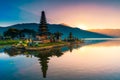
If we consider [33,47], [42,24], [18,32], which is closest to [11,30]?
[18,32]

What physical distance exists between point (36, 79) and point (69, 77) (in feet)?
11.6

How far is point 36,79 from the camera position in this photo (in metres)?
19.8

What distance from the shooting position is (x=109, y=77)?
2084 cm

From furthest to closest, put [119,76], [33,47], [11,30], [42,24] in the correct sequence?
1. [11,30]
2. [42,24]
3. [33,47]
4. [119,76]

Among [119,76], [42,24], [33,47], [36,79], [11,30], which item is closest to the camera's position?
[36,79]

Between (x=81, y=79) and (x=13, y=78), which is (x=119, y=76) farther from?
(x=13, y=78)

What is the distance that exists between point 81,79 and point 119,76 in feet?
14.8

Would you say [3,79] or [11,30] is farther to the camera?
[11,30]

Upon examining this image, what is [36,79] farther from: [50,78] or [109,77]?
[109,77]

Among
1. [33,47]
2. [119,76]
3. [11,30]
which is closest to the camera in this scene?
[119,76]

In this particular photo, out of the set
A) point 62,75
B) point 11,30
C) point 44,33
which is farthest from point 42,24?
point 62,75

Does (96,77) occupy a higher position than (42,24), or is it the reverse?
(42,24)

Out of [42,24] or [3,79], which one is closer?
[3,79]

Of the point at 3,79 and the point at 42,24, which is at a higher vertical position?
the point at 42,24
